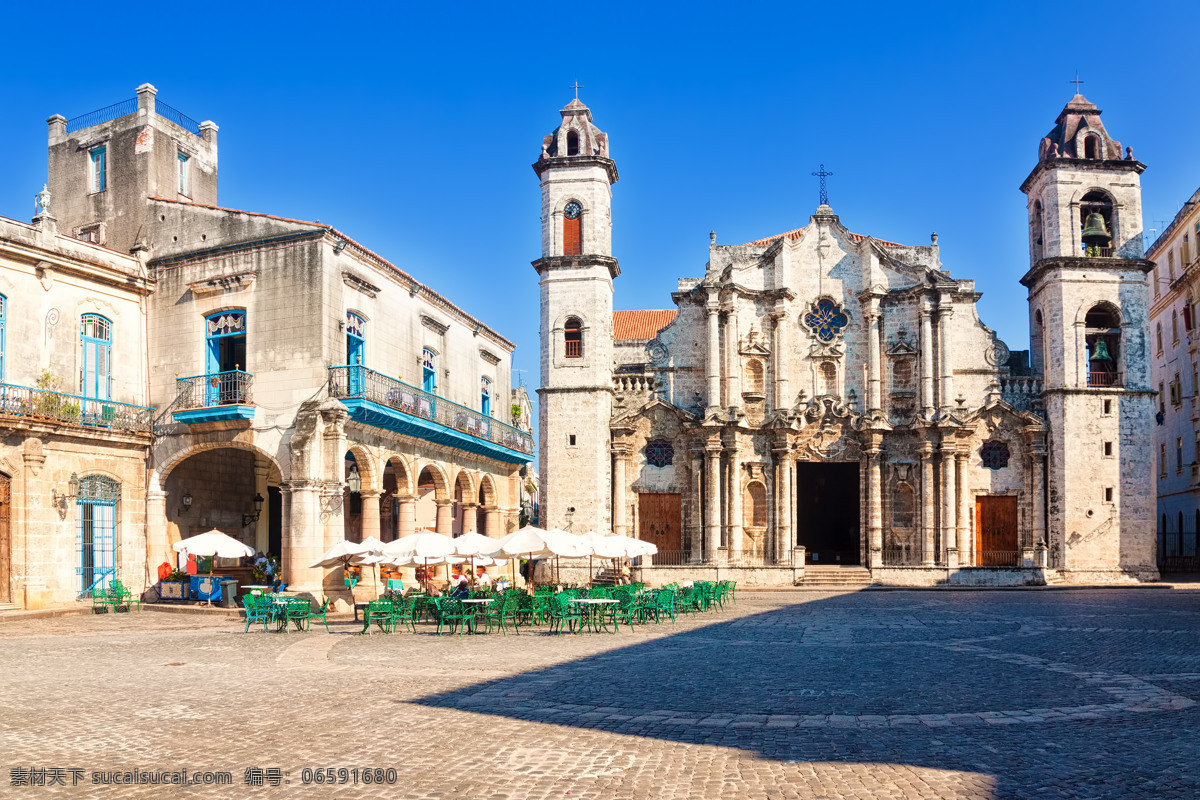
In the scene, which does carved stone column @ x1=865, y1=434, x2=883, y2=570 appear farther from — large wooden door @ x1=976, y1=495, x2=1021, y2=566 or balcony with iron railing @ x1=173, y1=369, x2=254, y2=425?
balcony with iron railing @ x1=173, y1=369, x2=254, y2=425

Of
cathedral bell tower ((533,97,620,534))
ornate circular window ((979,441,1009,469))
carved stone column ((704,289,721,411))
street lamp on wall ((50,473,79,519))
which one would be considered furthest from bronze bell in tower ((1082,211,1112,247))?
street lamp on wall ((50,473,79,519))

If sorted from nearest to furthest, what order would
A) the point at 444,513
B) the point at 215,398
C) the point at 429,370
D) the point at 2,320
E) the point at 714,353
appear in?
the point at 2,320, the point at 215,398, the point at 444,513, the point at 429,370, the point at 714,353

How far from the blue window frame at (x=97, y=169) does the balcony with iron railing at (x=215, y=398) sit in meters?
7.11

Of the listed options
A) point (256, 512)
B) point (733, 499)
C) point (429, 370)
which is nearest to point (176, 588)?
point (256, 512)

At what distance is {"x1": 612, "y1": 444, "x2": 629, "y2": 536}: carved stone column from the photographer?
36.9 m

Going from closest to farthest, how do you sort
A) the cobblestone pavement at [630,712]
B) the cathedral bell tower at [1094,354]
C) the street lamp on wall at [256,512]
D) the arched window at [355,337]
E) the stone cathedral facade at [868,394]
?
the cobblestone pavement at [630,712] → the arched window at [355,337] → the street lamp on wall at [256,512] → the cathedral bell tower at [1094,354] → the stone cathedral facade at [868,394]

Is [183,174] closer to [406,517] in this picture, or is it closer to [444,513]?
[406,517]

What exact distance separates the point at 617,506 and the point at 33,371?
63.4ft

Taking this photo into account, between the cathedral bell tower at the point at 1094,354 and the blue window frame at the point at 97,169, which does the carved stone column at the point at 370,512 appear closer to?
the blue window frame at the point at 97,169

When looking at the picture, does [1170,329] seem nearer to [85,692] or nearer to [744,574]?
[744,574]

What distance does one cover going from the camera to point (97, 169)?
1161 inches

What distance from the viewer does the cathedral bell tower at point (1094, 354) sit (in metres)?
34.8

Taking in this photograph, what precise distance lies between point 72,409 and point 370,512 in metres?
7.53

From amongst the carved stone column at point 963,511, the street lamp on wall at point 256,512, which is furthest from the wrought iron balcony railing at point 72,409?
the carved stone column at point 963,511
